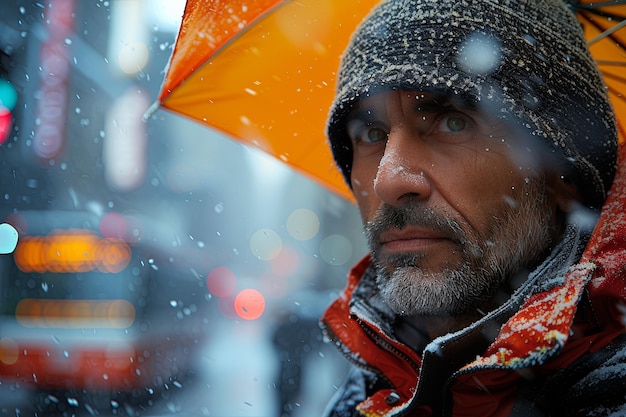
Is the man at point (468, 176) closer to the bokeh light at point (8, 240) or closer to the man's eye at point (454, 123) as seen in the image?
the man's eye at point (454, 123)

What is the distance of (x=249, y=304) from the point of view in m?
16.2

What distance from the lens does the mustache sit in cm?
195

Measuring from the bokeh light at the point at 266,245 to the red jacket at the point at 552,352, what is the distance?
42.6m

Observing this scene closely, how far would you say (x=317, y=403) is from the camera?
27.6 ft

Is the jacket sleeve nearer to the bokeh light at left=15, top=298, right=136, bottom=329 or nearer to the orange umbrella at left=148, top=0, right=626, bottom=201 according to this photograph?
the orange umbrella at left=148, top=0, right=626, bottom=201

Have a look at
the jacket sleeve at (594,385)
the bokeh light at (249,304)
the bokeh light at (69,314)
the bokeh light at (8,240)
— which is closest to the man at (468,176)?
the jacket sleeve at (594,385)

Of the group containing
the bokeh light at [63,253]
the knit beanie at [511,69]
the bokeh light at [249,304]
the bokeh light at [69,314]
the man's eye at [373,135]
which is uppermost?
the knit beanie at [511,69]

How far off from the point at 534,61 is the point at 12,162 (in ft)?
57.4

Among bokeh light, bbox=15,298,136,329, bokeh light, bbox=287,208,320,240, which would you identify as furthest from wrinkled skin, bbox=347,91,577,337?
bokeh light, bbox=287,208,320,240

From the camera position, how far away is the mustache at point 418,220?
1946 millimetres

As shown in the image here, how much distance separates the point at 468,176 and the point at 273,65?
3.92 ft

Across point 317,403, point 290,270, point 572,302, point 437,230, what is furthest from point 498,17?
point 290,270

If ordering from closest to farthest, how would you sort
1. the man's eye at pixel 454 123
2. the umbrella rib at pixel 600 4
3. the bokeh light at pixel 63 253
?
the man's eye at pixel 454 123 → the umbrella rib at pixel 600 4 → the bokeh light at pixel 63 253

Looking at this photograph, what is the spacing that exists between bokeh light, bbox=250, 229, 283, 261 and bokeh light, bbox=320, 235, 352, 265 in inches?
139
